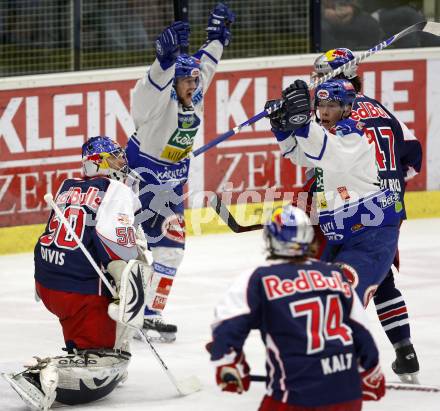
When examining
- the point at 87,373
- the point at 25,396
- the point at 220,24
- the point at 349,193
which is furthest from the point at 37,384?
the point at 220,24

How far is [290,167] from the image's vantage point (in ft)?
32.4

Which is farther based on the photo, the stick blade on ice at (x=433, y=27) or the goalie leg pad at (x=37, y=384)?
the stick blade on ice at (x=433, y=27)

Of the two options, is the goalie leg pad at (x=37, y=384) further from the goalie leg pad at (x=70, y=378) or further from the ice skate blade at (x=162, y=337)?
the ice skate blade at (x=162, y=337)

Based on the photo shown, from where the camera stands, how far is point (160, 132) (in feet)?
23.3

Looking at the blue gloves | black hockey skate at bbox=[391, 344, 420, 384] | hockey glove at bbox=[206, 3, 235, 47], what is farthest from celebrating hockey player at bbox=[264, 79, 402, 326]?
hockey glove at bbox=[206, 3, 235, 47]

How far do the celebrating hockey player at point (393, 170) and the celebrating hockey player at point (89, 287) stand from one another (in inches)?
40.2

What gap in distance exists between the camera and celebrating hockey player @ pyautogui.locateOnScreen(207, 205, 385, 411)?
417 cm

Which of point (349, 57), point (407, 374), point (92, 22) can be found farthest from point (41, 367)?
point (92, 22)

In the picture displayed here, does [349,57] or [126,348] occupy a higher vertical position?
[349,57]

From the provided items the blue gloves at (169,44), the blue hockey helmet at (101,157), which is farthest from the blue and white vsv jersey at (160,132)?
the blue hockey helmet at (101,157)

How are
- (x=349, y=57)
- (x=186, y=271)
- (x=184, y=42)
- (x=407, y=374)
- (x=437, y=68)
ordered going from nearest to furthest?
(x=407, y=374) < (x=349, y=57) < (x=184, y=42) < (x=186, y=271) < (x=437, y=68)

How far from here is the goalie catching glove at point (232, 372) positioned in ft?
13.7

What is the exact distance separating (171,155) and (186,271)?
Result: 5.30 feet

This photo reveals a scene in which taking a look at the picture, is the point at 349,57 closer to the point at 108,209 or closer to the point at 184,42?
the point at 184,42
